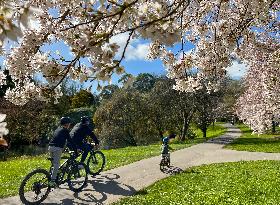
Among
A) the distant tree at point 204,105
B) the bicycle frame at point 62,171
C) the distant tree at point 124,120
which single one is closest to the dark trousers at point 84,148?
the bicycle frame at point 62,171

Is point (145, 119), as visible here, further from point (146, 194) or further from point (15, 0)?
point (15, 0)

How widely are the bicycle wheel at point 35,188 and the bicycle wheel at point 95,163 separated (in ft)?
12.9

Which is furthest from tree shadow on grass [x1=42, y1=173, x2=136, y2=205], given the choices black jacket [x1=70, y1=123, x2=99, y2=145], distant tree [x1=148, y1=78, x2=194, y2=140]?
distant tree [x1=148, y1=78, x2=194, y2=140]

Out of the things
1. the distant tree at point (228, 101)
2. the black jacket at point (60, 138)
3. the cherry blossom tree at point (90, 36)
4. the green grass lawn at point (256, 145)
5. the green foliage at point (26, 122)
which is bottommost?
the green grass lawn at point (256, 145)

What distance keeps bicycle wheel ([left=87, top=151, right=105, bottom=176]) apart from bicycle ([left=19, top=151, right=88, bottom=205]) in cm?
240

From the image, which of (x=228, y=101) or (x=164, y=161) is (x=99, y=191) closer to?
(x=164, y=161)

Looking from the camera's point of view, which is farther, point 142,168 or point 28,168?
point 28,168

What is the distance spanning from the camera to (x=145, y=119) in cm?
4472

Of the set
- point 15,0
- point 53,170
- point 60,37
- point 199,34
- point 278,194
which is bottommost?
point 278,194

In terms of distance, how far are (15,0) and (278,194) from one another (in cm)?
1103

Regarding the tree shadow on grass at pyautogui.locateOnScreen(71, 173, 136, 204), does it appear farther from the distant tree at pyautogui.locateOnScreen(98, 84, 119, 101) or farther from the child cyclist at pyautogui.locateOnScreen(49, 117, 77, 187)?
the distant tree at pyautogui.locateOnScreen(98, 84, 119, 101)

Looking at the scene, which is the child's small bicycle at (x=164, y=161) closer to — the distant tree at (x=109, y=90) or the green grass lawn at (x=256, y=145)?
the distant tree at (x=109, y=90)

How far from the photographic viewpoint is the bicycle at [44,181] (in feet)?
33.5

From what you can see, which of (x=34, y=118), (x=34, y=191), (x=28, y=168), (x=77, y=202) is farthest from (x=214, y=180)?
(x=34, y=118)
